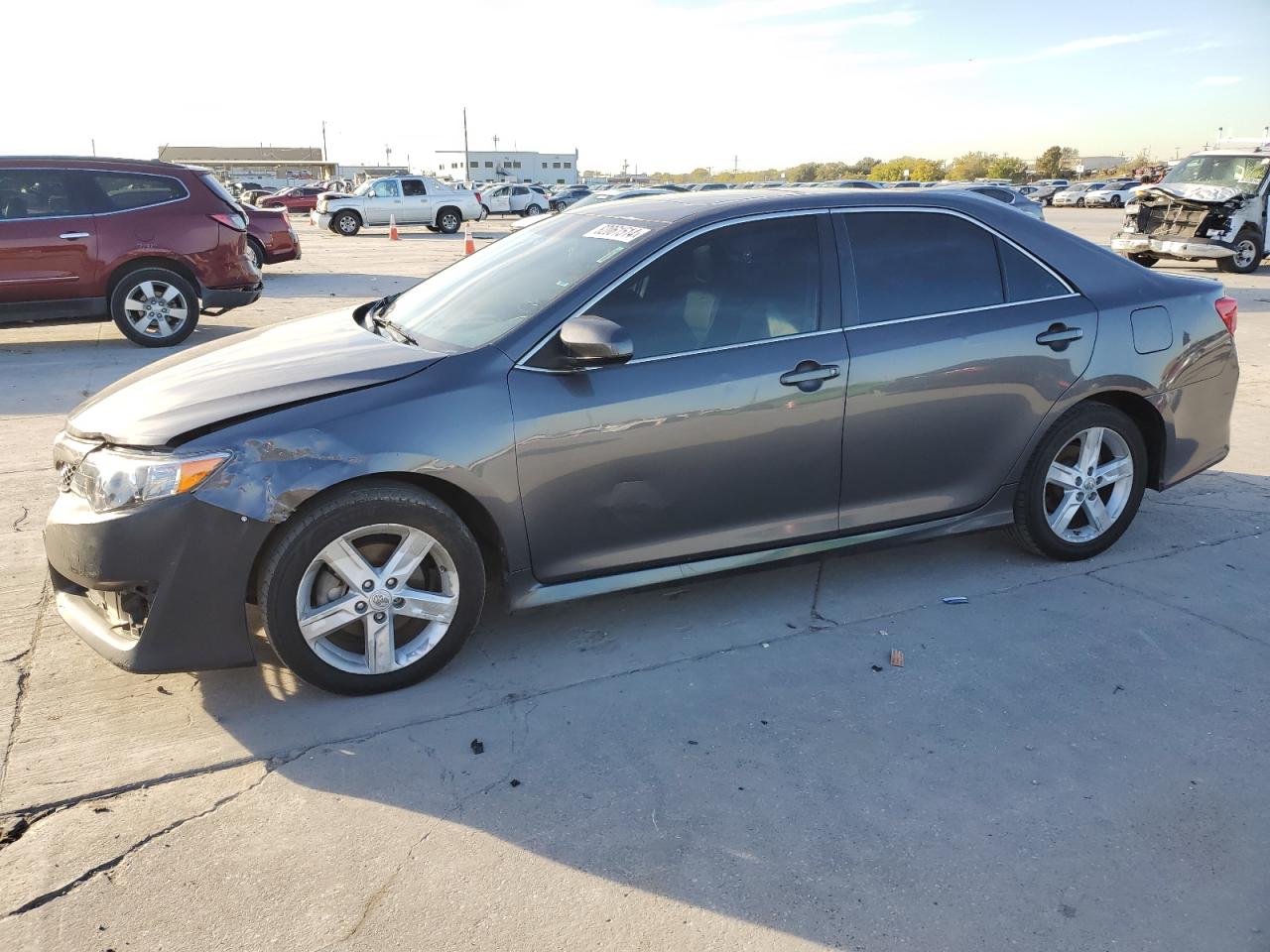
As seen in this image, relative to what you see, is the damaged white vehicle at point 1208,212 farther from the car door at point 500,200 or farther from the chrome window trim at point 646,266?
the car door at point 500,200

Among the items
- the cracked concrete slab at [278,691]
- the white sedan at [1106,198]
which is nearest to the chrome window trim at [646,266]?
the cracked concrete slab at [278,691]

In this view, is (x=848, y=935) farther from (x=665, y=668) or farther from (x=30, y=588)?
(x=30, y=588)

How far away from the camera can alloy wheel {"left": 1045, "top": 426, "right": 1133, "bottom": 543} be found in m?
4.48

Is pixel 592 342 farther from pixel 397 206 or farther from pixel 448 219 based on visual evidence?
pixel 448 219

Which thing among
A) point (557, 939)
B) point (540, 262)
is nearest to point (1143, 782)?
point (557, 939)

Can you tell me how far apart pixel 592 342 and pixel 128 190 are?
27.0 feet

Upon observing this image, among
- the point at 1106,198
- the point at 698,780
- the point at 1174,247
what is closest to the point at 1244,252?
the point at 1174,247

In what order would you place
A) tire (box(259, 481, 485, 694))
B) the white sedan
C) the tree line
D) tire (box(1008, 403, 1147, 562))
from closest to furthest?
tire (box(259, 481, 485, 694)) < tire (box(1008, 403, 1147, 562)) < the white sedan < the tree line

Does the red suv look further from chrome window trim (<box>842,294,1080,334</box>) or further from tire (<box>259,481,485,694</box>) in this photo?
chrome window trim (<box>842,294,1080,334</box>)

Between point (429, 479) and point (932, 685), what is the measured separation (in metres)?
1.93

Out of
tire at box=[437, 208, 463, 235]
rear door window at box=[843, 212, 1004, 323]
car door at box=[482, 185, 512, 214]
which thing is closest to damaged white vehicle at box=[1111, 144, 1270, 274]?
rear door window at box=[843, 212, 1004, 323]

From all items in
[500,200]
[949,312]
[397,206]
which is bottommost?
[949,312]

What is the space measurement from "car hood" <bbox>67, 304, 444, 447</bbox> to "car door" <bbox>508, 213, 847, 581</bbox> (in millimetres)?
576

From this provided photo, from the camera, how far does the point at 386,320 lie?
427 centimetres
